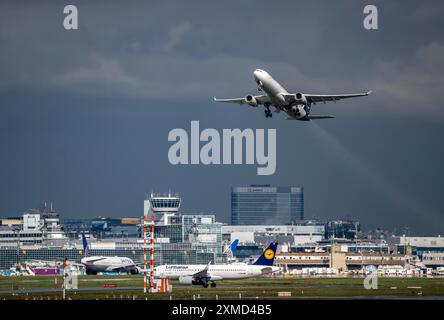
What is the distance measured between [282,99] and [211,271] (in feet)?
87.9

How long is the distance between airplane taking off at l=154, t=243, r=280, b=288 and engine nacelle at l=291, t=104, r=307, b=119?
21939 millimetres

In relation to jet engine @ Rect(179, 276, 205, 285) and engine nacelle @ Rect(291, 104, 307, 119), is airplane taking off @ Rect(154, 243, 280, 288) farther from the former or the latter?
engine nacelle @ Rect(291, 104, 307, 119)

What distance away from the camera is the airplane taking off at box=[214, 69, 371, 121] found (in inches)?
4648

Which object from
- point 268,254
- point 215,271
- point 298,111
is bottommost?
point 215,271

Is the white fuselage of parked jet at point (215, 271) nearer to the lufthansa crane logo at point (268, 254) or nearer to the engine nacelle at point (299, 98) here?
the lufthansa crane logo at point (268, 254)

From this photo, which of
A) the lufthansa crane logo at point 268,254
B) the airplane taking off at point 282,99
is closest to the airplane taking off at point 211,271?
the lufthansa crane logo at point 268,254

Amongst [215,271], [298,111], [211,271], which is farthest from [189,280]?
[298,111]

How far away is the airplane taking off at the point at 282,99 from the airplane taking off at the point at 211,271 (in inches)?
854

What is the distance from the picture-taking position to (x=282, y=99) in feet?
394

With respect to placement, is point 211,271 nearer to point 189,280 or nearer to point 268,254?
point 189,280
